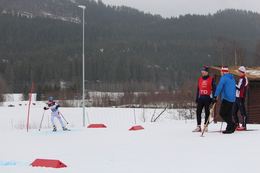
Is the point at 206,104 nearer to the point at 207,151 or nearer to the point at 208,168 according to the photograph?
the point at 207,151

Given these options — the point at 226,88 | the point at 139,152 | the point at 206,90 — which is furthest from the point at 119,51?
the point at 139,152

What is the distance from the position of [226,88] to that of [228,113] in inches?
26.8

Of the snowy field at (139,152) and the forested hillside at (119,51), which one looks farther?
the forested hillside at (119,51)

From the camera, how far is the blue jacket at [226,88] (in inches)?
493

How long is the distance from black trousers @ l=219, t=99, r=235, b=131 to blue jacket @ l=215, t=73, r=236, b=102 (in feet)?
0.42

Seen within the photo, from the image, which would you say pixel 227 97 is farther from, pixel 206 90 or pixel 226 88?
pixel 206 90

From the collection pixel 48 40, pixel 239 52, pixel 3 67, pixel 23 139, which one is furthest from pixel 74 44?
pixel 23 139

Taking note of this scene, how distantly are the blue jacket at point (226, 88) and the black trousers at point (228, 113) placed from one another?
0.42 ft

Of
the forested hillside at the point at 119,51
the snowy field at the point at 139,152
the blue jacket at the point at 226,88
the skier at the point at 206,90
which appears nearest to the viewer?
the snowy field at the point at 139,152

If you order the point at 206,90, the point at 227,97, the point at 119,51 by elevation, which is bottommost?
the point at 227,97

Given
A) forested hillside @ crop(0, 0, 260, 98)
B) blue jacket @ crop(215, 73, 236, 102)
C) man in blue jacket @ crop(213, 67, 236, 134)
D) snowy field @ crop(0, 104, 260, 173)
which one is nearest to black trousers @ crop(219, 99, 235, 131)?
man in blue jacket @ crop(213, 67, 236, 134)

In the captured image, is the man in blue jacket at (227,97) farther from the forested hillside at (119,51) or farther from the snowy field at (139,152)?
the forested hillside at (119,51)

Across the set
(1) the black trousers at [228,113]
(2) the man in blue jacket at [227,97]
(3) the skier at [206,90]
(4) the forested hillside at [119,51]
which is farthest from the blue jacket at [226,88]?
(4) the forested hillside at [119,51]

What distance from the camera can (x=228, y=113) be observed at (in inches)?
495
